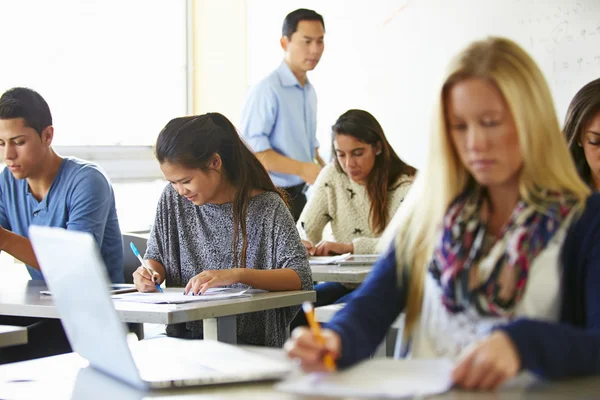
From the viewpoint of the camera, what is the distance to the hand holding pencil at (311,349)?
1.18m

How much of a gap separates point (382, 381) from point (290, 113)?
351cm

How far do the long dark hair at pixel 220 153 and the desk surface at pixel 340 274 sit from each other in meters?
0.42

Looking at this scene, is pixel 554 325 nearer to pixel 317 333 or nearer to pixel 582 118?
pixel 317 333

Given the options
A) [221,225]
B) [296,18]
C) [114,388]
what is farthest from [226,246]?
[296,18]

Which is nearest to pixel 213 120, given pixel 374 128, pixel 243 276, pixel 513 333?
pixel 243 276

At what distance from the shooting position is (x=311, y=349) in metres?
1.19

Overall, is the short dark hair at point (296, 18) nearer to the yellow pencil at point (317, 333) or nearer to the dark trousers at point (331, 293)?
the dark trousers at point (331, 293)

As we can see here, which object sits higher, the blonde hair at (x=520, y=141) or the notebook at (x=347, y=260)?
the blonde hair at (x=520, y=141)

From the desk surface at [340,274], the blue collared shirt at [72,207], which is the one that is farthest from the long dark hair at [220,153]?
the blue collared shirt at [72,207]

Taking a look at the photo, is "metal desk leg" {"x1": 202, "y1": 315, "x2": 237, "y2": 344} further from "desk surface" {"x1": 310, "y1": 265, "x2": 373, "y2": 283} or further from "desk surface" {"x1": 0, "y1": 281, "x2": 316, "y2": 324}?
"desk surface" {"x1": 310, "y1": 265, "x2": 373, "y2": 283}

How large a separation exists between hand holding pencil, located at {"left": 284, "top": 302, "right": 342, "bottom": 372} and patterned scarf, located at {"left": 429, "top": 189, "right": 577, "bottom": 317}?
228mm

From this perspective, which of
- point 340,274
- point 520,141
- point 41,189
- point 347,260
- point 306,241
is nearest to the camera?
point 520,141

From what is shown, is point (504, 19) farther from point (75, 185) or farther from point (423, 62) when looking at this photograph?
point (75, 185)

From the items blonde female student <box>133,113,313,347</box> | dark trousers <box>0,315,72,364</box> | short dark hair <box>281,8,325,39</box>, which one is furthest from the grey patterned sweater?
short dark hair <box>281,8,325,39</box>
